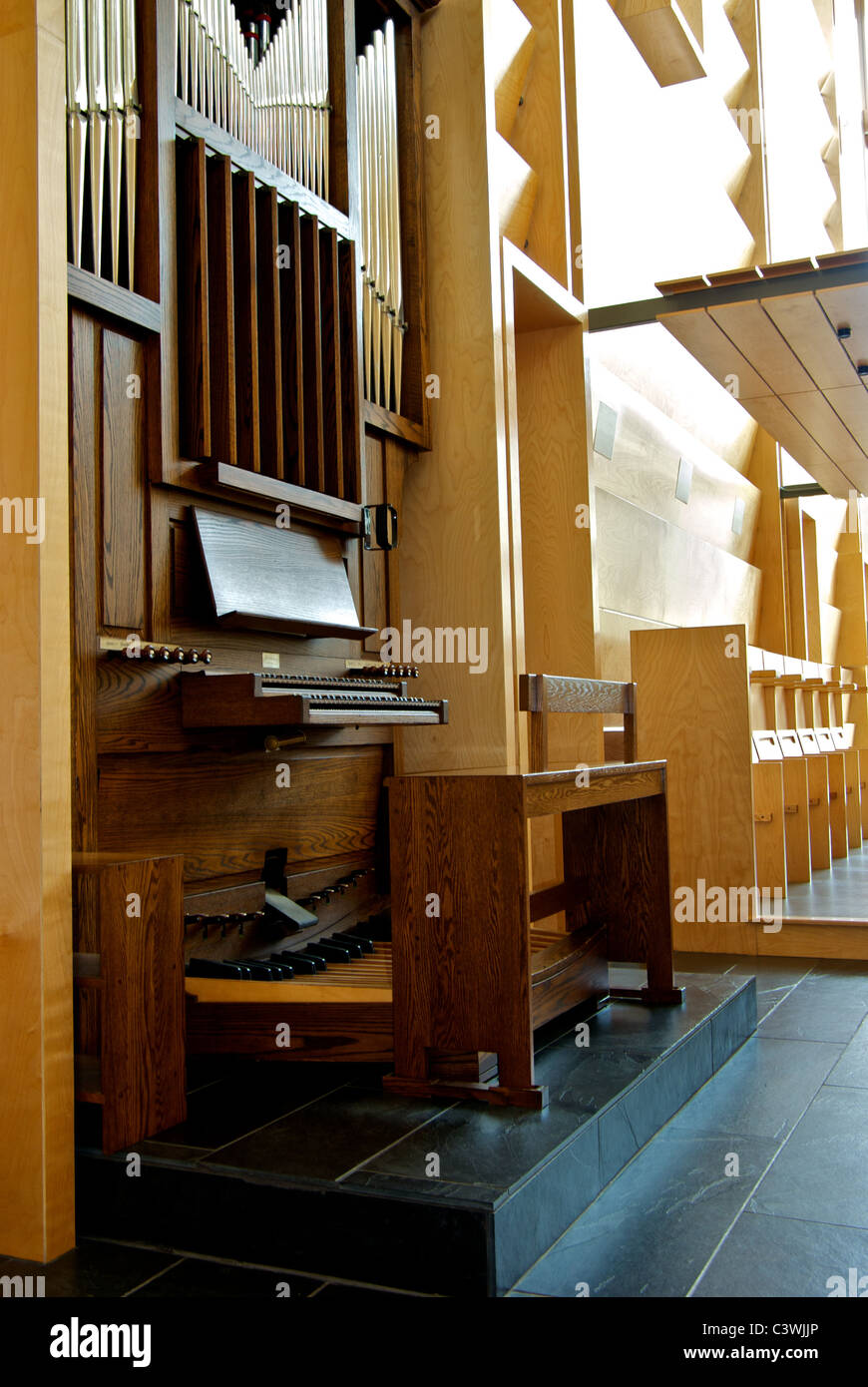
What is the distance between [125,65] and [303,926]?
2.46 metres

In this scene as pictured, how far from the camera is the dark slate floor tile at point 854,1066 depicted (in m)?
3.21

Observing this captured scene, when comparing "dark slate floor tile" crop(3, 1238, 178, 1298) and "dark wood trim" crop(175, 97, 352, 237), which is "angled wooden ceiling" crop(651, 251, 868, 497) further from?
"dark slate floor tile" crop(3, 1238, 178, 1298)

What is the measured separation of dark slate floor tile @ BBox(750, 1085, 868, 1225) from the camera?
Answer: 242 cm

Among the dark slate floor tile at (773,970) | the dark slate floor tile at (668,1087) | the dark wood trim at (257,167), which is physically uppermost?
the dark wood trim at (257,167)

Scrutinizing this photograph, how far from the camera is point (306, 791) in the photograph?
12.9 ft

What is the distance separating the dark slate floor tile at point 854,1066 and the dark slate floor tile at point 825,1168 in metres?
0.09

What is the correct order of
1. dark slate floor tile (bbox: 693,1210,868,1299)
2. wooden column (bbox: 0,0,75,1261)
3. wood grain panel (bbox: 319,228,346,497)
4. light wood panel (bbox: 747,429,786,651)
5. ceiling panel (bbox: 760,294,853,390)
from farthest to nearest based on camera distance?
light wood panel (bbox: 747,429,786,651), ceiling panel (bbox: 760,294,853,390), wood grain panel (bbox: 319,228,346,497), wooden column (bbox: 0,0,75,1261), dark slate floor tile (bbox: 693,1210,868,1299)

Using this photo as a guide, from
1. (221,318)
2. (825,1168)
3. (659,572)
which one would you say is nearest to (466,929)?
(825,1168)

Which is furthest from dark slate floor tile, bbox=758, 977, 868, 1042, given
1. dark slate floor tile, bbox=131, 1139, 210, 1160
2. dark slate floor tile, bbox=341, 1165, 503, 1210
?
dark slate floor tile, bbox=131, 1139, 210, 1160

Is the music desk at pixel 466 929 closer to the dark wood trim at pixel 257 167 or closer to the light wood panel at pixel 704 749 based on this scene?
the dark wood trim at pixel 257 167

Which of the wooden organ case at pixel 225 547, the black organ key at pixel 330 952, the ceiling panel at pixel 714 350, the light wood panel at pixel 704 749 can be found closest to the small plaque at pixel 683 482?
the ceiling panel at pixel 714 350

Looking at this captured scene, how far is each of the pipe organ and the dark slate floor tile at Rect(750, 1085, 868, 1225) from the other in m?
0.55

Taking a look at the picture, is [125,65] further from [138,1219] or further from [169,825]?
[138,1219]
